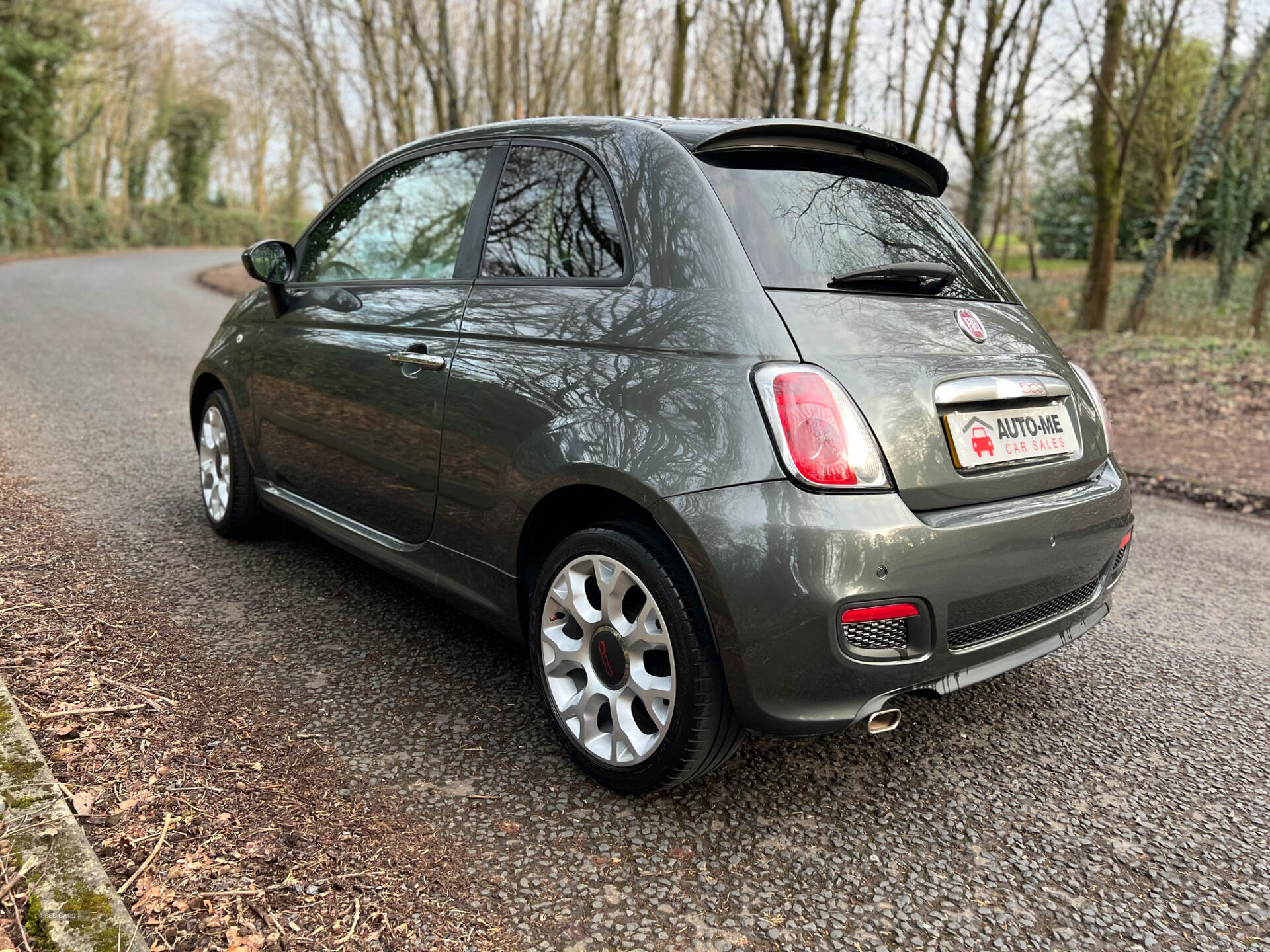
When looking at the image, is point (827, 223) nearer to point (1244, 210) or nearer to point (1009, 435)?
point (1009, 435)

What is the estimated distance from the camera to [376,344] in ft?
10.2

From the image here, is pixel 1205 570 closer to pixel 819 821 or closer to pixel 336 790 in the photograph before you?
pixel 819 821

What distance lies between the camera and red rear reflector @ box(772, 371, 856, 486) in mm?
2055

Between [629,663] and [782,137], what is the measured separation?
147cm

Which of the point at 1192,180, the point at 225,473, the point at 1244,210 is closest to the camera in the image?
the point at 225,473

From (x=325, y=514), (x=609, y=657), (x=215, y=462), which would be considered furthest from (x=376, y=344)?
(x=215, y=462)

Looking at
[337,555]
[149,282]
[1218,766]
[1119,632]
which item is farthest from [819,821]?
[149,282]

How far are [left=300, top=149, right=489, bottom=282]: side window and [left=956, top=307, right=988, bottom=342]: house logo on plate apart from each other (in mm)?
1552

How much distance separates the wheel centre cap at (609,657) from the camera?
234 cm

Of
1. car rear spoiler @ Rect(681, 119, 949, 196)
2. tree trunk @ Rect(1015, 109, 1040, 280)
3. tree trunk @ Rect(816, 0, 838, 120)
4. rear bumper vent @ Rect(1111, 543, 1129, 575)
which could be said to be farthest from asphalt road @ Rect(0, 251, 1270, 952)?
tree trunk @ Rect(1015, 109, 1040, 280)

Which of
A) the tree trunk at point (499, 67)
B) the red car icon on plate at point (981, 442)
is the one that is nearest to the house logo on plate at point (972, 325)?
the red car icon on plate at point (981, 442)

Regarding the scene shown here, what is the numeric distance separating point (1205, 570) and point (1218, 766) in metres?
2.14

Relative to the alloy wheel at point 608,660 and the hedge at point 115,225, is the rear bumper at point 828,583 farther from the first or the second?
the hedge at point 115,225

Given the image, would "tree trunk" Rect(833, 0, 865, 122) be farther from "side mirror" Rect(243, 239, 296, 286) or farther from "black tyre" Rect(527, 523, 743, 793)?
"black tyre" Rect(527, 523, 743, 793)
